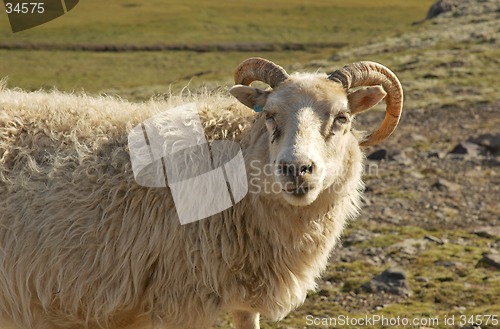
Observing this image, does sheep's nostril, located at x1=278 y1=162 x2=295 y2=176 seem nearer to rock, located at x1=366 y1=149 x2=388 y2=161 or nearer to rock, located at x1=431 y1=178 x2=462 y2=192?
rock, located at x1=431 y1=178 x2=462 y2=192

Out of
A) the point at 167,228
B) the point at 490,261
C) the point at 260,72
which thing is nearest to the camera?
the point at 167,228

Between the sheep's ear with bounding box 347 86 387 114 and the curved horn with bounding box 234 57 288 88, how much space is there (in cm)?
76

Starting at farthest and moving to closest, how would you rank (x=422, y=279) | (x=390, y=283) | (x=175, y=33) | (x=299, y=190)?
(x=175, y=33)
(x=422, y=279)
(x=390, y=283)
(x=299, y=190)

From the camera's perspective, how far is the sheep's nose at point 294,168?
23.4ft

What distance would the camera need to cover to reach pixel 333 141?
7.89 metres

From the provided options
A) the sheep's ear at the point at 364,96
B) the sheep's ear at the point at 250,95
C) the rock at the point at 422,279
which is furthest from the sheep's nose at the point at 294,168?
the rock at the point at 422,279

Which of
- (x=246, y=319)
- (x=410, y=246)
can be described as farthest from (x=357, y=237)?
(x=246, y=319)

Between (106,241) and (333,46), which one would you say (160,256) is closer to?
(106,241)
